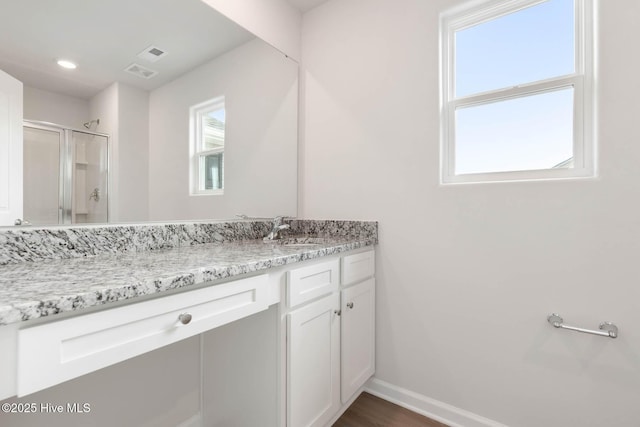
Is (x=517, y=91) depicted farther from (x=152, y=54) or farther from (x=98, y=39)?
(x=98, y=39)

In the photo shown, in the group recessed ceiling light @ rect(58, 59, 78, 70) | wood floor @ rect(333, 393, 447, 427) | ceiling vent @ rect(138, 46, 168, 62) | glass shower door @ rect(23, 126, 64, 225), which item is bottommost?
wood floor @ rect(333, 393, 447, 427)

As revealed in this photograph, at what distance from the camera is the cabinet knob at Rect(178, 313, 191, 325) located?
0.80 meters

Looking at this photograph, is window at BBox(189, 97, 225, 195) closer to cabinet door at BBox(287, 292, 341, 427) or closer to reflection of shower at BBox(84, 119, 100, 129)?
reflection of shower at BBox(84, 119, 100, 129)

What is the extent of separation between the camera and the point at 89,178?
3.79ft

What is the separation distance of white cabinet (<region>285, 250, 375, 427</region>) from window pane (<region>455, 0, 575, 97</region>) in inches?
43.7

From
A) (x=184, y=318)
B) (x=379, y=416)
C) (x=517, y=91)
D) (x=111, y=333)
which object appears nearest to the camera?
(x=111, y=333)

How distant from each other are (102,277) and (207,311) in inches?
11.2

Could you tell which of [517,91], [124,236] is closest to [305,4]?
[517,91]

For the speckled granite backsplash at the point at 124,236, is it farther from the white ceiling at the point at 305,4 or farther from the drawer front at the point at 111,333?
the white ceiling at the point at 305,4

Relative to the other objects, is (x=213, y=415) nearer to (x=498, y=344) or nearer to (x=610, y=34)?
(x=498, y=344)

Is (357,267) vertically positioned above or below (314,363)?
above

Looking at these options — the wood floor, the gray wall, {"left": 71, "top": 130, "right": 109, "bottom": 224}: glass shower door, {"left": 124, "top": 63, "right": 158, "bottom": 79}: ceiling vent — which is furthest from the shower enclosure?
the wood floor

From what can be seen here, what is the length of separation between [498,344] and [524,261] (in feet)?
1.38

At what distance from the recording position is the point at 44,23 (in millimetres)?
1054
